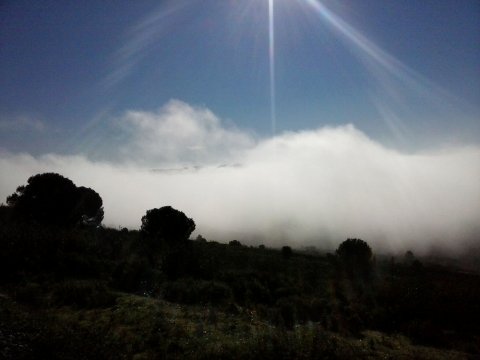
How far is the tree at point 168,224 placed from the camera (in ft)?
140

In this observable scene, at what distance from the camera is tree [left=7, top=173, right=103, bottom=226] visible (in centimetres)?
4380

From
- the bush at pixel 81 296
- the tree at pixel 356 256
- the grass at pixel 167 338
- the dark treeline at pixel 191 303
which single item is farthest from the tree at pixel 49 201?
the tree at pixel 356 256

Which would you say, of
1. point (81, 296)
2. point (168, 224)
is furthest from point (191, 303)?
point (168, 224)

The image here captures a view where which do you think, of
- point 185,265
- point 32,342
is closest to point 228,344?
point 32,342

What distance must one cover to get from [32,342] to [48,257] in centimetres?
1525

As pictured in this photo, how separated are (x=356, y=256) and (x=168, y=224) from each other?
25.1 metres

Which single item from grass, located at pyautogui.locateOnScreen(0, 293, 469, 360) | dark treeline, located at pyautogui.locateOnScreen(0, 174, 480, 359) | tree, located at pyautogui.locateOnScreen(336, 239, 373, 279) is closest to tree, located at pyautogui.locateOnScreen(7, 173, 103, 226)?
dark treeline, located at pyautogui.locateOnScreen(0, 174, 480, 359)

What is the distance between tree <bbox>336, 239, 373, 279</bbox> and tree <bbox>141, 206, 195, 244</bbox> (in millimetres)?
21003

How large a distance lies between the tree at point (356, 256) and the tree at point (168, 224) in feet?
68.9

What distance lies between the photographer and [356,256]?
1606 inches

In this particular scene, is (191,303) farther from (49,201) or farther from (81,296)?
(49,201)

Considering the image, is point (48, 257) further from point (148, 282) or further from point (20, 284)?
point (148, 282)

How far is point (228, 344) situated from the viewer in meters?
10.7

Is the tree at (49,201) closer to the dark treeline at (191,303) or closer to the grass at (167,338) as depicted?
the dark treeline at (191,303)
